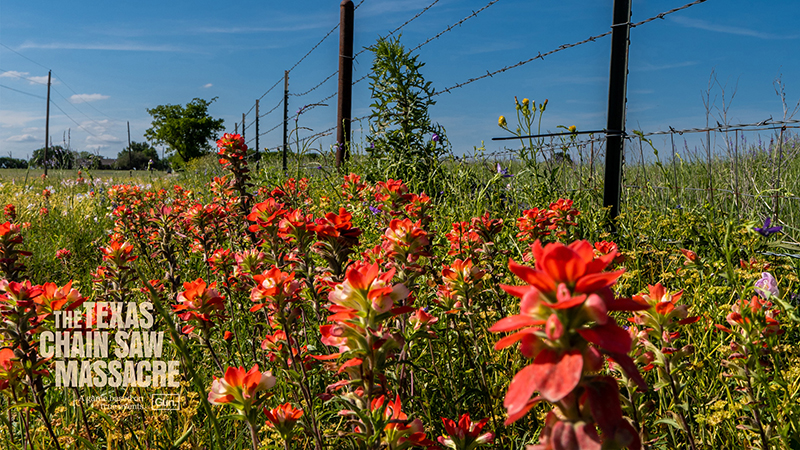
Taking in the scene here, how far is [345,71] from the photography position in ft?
23.1

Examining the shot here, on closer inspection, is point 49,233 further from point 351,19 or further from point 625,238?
point 625,238

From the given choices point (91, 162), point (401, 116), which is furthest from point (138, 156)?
point (401, 116)

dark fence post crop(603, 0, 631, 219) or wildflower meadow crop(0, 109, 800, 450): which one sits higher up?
dark fence post crop(603, 0, 631, 219)

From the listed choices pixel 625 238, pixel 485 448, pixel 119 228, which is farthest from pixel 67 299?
pixel 625 238

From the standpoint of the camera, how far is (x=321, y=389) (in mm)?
1718

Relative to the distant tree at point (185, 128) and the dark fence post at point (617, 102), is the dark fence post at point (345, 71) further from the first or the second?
the distant tree at point (185, 128)

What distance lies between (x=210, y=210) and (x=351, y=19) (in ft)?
17.5

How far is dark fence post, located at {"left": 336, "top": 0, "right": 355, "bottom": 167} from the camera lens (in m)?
6.94

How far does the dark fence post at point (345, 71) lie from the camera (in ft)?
22.8

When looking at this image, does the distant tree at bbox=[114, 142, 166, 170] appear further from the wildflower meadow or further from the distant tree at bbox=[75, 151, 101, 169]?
the wildflower meadow

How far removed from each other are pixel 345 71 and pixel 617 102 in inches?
188

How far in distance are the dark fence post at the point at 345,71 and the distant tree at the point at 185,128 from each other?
49.9 meters

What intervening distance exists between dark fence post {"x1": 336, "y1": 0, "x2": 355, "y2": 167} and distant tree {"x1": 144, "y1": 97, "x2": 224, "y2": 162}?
49852 millimetres

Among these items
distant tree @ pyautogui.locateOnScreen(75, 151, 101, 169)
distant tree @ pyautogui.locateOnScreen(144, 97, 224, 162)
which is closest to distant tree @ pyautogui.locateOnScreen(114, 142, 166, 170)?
distant tree @ pyautogui.locateOnScreen(144, 97, 224, 162)
